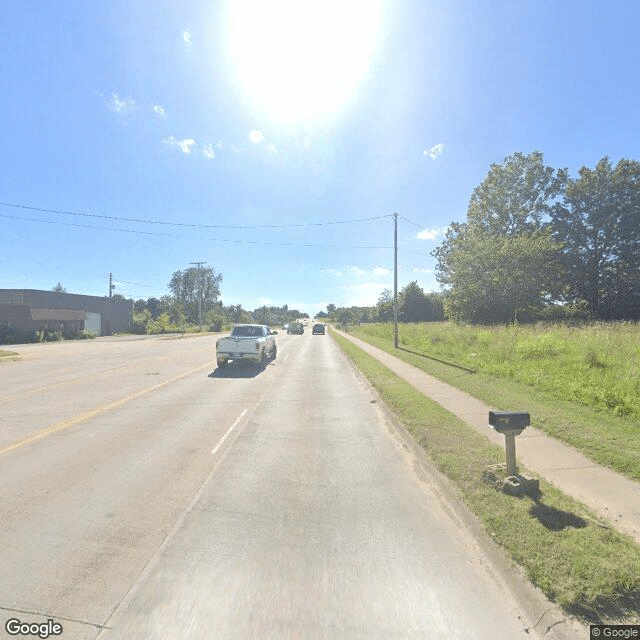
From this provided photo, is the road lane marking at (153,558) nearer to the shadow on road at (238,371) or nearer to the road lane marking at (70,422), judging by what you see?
the road lane marking at (70,422)

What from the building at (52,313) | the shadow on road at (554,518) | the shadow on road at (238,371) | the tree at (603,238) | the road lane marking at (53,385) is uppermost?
the tree at (603,238)

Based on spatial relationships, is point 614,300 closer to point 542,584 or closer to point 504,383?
point 504,383

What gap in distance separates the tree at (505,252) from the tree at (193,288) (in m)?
85.3

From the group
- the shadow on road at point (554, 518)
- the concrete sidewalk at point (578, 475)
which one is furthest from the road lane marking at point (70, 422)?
the concrete sidewalk at point (578, 475)

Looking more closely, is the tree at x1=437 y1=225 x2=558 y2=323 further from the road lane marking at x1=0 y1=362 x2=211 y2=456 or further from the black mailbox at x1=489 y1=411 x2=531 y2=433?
the black mailbox at x1=489 y1=411 x2=531 y2=433

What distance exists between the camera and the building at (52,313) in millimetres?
45438

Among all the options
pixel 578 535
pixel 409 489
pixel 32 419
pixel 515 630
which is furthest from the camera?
pixel 32 419

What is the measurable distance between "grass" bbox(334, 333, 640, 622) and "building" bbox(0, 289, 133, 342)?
169 feet

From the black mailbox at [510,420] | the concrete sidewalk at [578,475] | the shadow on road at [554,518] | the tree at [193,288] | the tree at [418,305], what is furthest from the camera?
the tree at [193,288]

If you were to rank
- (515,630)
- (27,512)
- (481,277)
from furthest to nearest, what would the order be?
(481,277) → (27,512) → (515,630)

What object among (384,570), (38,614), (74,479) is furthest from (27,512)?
(384,570)

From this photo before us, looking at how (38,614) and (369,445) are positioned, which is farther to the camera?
(369,445)

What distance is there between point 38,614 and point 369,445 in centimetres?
510

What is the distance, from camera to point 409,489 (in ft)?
16.8
